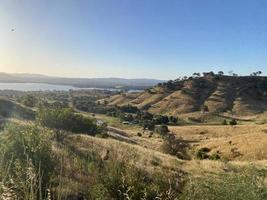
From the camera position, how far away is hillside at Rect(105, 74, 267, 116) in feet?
455

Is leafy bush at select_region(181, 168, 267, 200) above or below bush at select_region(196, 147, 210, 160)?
above

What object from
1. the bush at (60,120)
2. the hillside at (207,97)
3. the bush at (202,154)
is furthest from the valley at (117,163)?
the hillside at (207,97)

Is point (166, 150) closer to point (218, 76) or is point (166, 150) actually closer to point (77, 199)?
point (77, 199)

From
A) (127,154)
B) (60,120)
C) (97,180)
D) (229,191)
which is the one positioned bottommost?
(60,120)

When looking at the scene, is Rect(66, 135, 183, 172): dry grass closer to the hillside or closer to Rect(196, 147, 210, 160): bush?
Rect(196, 147, 210, 160): bush

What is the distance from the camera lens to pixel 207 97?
497 feet

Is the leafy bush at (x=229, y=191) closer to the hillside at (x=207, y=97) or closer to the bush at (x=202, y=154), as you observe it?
the bush at (x=202, y=154)

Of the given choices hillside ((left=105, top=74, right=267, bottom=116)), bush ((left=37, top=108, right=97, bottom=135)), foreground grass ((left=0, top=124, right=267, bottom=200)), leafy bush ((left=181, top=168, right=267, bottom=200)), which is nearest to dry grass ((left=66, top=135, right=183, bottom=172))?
foreground grass ((left=0, top=124, right=267, bottom=200))

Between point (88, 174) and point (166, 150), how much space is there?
34511 millimetres

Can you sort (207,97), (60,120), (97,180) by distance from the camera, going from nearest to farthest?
(97,180) < (60,120) < (207,97)

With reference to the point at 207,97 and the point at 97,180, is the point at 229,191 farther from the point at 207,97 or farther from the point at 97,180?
the point at 207,97

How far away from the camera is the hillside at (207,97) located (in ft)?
455

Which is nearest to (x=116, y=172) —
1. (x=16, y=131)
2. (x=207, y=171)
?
(x=16, y=131)

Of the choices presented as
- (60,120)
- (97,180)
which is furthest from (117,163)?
(60,120)
